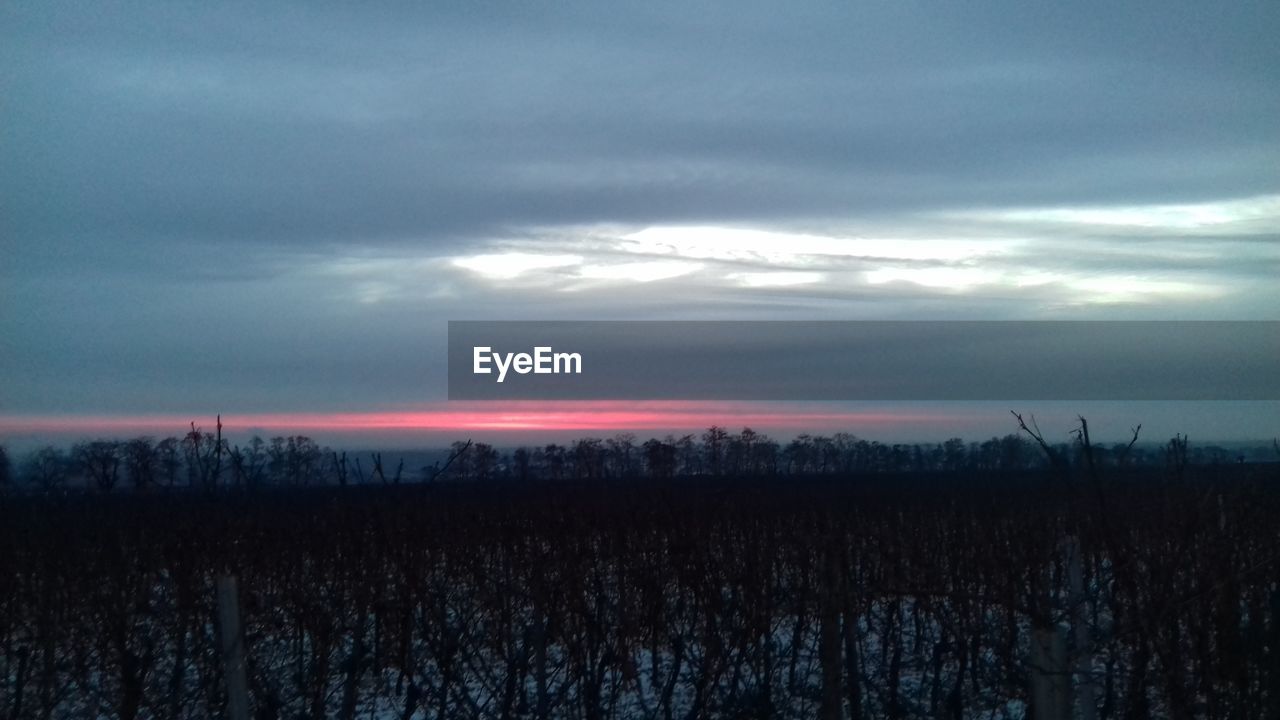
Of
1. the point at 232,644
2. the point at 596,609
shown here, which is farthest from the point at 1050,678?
the point at 596,609

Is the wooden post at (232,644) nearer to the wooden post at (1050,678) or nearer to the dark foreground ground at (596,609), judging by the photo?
the dark foreground ground at (596,609)

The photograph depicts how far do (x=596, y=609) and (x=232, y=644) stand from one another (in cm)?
292

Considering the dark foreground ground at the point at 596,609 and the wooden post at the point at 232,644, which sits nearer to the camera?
the wooden post at the point at 232,644

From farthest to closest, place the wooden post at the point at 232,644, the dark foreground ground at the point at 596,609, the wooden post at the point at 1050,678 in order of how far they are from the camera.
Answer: the dark foreground ground at the point at 596,609, the wooden post at the point at 232,644, the wooden post at the point at 1050,678

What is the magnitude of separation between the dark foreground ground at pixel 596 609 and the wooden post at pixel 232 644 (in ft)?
3.04

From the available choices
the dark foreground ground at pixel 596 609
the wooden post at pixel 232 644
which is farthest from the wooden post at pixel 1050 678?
the wooden post at pixel 232 644

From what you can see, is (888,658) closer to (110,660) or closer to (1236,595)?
(1236,595)

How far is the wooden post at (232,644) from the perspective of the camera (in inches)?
216

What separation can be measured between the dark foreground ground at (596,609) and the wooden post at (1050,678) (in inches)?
38.1

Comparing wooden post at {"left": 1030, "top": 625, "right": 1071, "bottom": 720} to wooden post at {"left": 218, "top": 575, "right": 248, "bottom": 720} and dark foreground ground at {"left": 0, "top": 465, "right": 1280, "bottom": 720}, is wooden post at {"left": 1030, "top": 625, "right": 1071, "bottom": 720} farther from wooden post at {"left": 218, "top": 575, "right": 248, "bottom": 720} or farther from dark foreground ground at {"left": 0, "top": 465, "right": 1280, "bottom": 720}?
Answer: wooden post at {"left": 218, "top": 575, "right": 248, "bottom": 720}

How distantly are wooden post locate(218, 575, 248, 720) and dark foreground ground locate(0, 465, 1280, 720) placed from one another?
927 millimetres

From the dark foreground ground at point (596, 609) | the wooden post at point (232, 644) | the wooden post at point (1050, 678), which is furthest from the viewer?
the dark foreground ground at point (596, 609)

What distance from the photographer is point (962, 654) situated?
6078 millimetres

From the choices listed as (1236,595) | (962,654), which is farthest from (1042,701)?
(1236,595)
